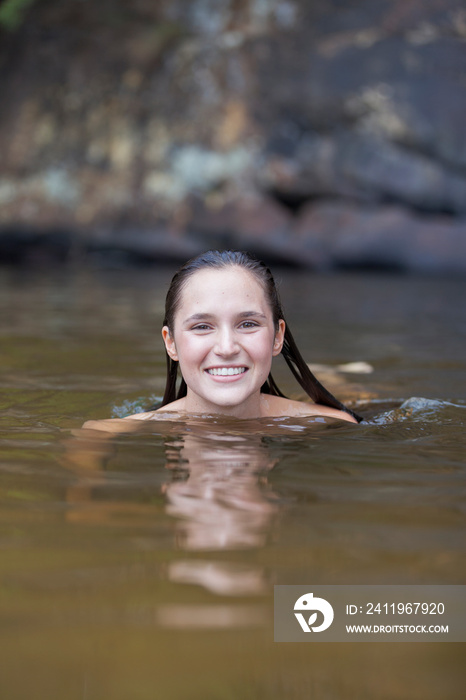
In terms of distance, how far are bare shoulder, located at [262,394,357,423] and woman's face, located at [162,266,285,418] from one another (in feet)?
0.96

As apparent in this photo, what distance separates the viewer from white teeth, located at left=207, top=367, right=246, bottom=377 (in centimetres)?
289

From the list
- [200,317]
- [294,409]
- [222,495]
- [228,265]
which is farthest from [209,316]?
[222,495]

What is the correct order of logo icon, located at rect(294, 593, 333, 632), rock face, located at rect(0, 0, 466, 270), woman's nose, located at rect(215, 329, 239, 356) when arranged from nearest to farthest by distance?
logo icon, located at rect(294, 593, 333, 632), woman's nose, located at rect(215, 329, 239, 356), rock face, located at rect(0, 0, 466, 270)

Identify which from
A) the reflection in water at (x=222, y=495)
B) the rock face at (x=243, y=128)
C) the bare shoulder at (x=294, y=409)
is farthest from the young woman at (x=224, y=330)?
the rock face at (x=243, y=128)

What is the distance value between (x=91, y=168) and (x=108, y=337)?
29.1 ft

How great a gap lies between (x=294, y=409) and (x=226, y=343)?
0.62 meters

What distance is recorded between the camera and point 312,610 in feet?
4.49

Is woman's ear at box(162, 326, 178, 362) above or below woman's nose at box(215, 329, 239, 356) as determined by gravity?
above

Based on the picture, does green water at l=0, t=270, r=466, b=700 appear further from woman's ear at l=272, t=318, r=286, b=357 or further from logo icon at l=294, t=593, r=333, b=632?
woman's ear at l=272, t=318, r=286, b=357

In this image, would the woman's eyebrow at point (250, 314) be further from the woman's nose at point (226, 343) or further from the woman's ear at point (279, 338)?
the woman's ear at point (279, 338)

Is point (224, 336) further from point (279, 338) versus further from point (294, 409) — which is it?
point (294, 409)

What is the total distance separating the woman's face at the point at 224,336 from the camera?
2.86m

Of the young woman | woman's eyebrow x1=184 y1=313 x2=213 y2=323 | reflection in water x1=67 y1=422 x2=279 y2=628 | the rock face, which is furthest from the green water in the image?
the rock face

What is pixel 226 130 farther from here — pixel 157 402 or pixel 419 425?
pixel 419 425
